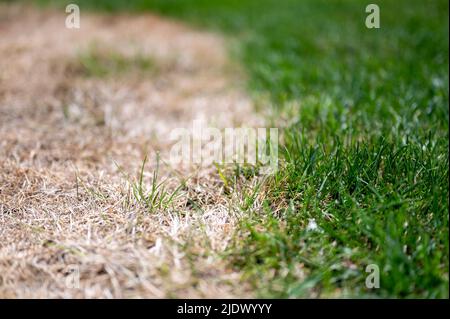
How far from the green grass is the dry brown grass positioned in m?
0.23

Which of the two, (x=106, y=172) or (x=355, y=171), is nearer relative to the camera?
(x=355, y=171)

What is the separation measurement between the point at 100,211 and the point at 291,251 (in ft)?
3.04

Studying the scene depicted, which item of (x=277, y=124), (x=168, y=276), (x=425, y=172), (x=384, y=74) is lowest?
(x=168, y=276)

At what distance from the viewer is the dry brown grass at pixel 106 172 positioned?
153 cm

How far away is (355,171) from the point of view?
1855 mm

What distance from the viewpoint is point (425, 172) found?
184cm

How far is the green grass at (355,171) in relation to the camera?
1480 mm

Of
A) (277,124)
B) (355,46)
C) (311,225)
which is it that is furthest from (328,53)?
(311,225)

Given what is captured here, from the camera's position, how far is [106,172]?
7.44 ft

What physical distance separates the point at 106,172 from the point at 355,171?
1398 mm

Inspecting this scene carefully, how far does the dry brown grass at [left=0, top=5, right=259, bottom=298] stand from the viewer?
60.1 inches

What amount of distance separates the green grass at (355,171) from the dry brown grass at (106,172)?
→ 0.76 feet

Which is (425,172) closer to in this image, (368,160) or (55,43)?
(368,160)

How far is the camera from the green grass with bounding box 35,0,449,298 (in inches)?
58.3
